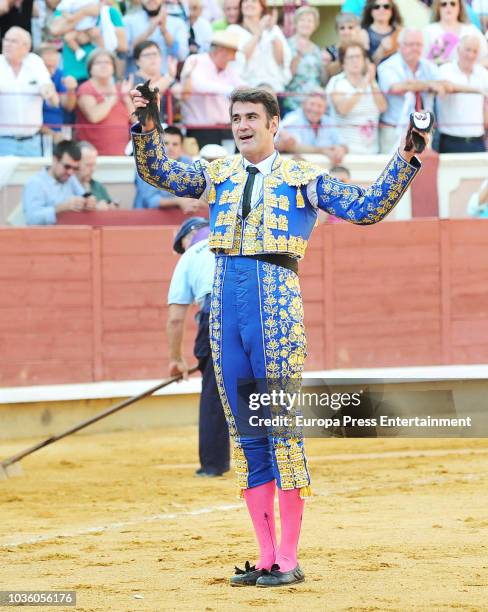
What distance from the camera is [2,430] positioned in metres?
9.14

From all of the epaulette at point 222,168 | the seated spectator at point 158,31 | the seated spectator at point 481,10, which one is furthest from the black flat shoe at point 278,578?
the seated spectator at point 481,10

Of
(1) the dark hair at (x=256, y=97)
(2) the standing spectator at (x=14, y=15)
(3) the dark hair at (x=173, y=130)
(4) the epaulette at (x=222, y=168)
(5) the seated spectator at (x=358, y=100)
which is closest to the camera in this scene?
(1) the dark hair at (x=256, y=97)

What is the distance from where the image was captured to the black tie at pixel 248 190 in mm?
4144

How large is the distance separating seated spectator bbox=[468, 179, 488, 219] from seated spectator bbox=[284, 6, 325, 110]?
4.83ft

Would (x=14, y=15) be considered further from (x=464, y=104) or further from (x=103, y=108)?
(x=464, y=104)

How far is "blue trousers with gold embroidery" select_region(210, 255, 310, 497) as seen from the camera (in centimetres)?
409

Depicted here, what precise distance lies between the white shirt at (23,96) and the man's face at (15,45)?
5 cm

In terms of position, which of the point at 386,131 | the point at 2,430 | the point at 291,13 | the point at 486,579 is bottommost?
the point at 2,430

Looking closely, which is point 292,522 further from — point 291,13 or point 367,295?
point 291,13

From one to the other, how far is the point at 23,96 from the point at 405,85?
120 inches

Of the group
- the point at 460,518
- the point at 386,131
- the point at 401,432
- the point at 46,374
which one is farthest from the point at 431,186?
the point at 401,432

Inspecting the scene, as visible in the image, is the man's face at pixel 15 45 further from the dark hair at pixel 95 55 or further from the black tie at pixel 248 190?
the black tie at pixel 248 190

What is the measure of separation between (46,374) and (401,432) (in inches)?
221

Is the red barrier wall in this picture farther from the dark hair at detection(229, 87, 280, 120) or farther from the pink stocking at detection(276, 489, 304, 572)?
the pink stocking at detection(276, 489, 304, 572)
